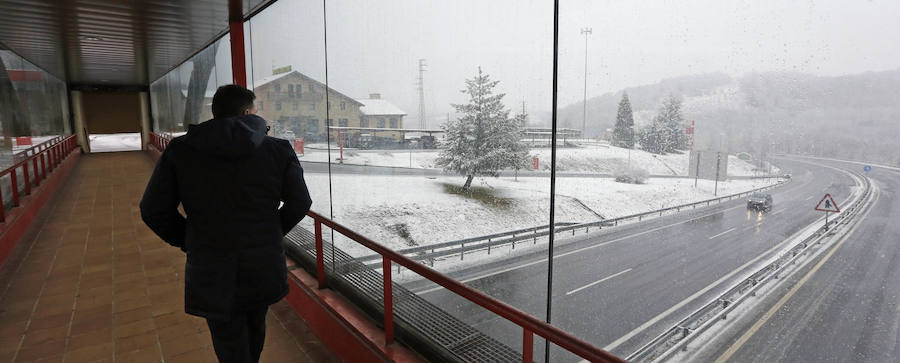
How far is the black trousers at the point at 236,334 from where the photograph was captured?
133cm

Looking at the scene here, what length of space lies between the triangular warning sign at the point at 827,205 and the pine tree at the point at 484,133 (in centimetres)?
696

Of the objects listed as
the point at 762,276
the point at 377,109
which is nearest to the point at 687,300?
the point at 762,276

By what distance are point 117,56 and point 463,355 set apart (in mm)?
10191

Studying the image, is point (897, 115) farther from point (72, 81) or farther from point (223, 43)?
point (72, 81)

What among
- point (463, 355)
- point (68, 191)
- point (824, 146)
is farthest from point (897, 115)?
point (68, 191)

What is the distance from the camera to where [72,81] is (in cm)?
1416

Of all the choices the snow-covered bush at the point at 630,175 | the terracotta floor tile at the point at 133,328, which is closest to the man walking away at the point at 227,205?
the terracotta floor tile at the point at 133,328

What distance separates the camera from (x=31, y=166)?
6.38 meters

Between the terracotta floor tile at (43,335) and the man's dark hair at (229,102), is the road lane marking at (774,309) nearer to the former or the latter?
the man's dark hair at (229,102)

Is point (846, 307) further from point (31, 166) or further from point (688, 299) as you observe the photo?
point (31, 166)

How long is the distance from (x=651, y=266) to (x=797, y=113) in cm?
472

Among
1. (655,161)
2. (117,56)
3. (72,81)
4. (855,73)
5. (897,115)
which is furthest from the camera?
(72,81)

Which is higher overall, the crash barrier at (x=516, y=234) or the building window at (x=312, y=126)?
the building window at (x=312, y=126)

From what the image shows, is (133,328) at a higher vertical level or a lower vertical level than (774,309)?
lower
